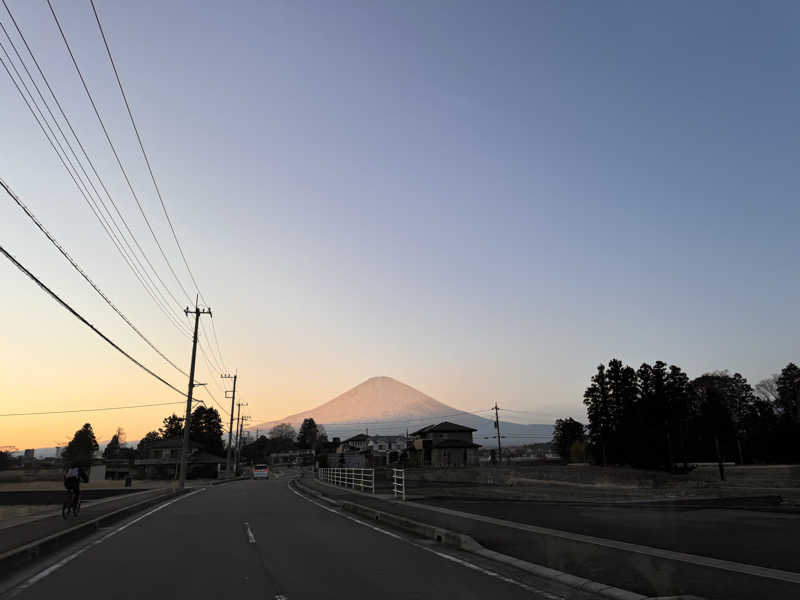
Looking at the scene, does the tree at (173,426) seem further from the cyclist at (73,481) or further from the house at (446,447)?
the cyclist at (73,481)

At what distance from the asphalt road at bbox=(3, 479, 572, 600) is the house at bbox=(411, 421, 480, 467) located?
74.0m

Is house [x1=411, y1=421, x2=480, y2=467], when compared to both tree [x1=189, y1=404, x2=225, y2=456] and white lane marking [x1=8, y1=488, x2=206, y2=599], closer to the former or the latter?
tree [x1=189, y1=404, x2=225, y2=456]

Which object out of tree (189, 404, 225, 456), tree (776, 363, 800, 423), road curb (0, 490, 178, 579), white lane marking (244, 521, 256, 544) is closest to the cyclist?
road curb (0, 490, 178, 579)

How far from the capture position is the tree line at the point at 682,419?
71.5 metres

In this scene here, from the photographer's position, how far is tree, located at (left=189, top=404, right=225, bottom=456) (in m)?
133

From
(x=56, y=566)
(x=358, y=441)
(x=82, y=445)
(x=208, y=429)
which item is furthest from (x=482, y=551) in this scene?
(x=82, y=445)

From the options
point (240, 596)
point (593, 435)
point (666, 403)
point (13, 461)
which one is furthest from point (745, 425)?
point (13, 461)

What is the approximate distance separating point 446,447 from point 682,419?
37615 mm

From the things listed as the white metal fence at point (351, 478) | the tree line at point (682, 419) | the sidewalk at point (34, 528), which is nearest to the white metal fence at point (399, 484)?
the white metal fence at point (351, 478)

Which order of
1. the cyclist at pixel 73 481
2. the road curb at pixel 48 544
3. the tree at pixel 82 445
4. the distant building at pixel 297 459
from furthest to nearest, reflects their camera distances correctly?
the distant building at pixel 297 459
the tree at pixel 82 445
the cyclist at pixel 73 481
the road curb at pixel 48 544

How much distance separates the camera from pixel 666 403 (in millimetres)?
83750

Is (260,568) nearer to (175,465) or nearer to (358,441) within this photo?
(175,465)

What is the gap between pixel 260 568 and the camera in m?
8.82

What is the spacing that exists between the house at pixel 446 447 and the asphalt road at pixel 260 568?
243 ft
